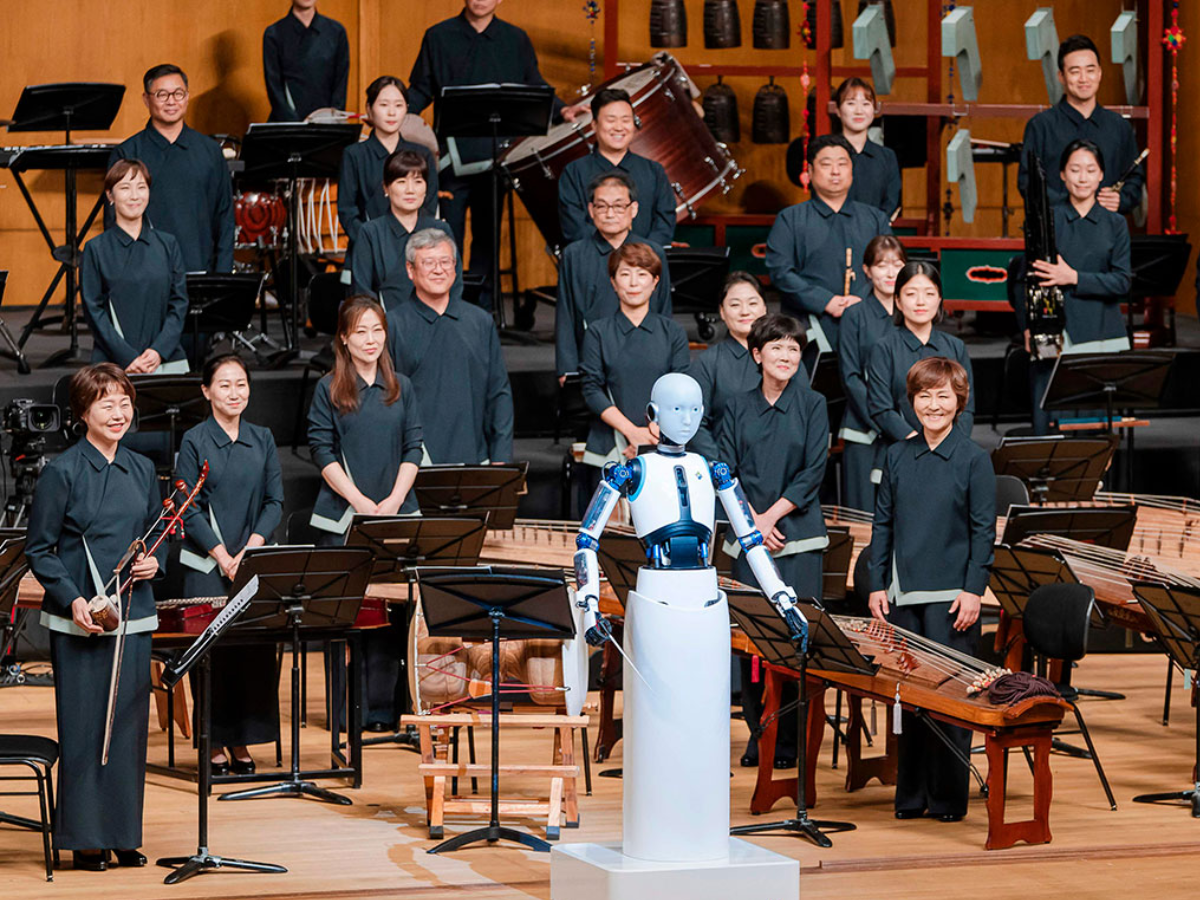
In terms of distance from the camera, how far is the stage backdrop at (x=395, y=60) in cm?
1216

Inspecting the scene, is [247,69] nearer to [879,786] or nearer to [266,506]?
[266,506]

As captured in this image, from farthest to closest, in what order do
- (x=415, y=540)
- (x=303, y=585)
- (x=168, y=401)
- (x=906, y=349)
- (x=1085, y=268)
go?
(x=1085, y=268), (x=168, y=401), (x=906, y=349), (x=415, y=540), (x=303, y=585)

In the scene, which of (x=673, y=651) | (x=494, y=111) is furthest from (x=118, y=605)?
(x=494, y=111)

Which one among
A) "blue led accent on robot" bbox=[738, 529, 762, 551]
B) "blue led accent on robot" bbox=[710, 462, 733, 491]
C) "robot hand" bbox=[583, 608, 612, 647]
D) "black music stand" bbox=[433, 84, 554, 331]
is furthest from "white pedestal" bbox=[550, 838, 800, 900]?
"black music stand" bbox=[433, 84, 554, 331]

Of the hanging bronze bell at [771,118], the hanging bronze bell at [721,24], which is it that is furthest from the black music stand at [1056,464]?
the hanging bronze bell at [771,118]

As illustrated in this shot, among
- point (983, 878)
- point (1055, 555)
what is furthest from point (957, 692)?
point (1055, 555)

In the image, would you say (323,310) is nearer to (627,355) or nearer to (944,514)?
(627,355)

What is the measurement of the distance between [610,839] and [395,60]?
Result: 7754mm

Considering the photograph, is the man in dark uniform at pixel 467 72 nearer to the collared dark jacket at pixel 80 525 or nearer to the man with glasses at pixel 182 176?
the man with glasses at pixel 182 176

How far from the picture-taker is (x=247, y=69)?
12.5m

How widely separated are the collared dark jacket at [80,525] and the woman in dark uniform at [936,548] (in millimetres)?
2325

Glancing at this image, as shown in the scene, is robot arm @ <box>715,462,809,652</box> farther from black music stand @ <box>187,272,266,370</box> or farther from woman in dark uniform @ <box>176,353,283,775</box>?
black music stand @ <box>187,272,266,370</box>

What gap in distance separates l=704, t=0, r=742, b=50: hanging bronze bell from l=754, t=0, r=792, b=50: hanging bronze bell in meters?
0.16

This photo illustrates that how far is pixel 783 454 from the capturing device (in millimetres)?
6891
